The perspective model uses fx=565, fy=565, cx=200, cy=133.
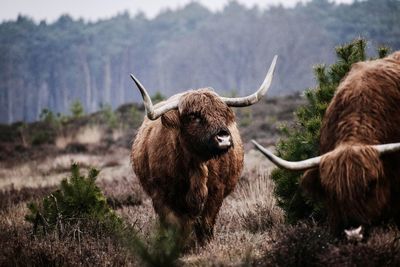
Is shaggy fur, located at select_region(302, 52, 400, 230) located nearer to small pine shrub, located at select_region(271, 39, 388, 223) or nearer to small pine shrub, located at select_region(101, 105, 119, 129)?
small pine shrub, located at select_region(271, 39, 388, 223)

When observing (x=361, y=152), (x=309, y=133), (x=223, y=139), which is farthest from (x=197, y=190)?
(x=361, y=152)

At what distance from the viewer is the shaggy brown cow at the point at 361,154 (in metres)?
3.85

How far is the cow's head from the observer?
5.47 m

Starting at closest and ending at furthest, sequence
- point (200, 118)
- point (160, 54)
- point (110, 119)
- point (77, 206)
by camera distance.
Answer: point (200, 118), point (77, 206), point (110, 119), point (160, 54)

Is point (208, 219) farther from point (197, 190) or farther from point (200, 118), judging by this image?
point (200, 118)

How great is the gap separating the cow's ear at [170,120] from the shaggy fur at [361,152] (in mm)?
1717

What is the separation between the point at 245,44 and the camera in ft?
267

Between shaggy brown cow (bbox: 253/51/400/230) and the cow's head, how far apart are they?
44.7 inches

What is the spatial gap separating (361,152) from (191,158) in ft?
7.69

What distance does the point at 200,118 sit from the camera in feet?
18.7

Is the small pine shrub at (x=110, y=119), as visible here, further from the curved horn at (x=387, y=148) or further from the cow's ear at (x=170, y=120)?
the curved horn at (x=387, y=148)

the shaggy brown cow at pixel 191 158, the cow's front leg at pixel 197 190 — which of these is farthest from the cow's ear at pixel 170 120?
the cow's front leg at pixel 197 190

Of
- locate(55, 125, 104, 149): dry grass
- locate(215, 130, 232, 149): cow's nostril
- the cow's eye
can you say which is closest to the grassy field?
locate(215, 130, 232, 149): cow's nostril

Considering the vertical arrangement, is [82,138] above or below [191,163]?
below
